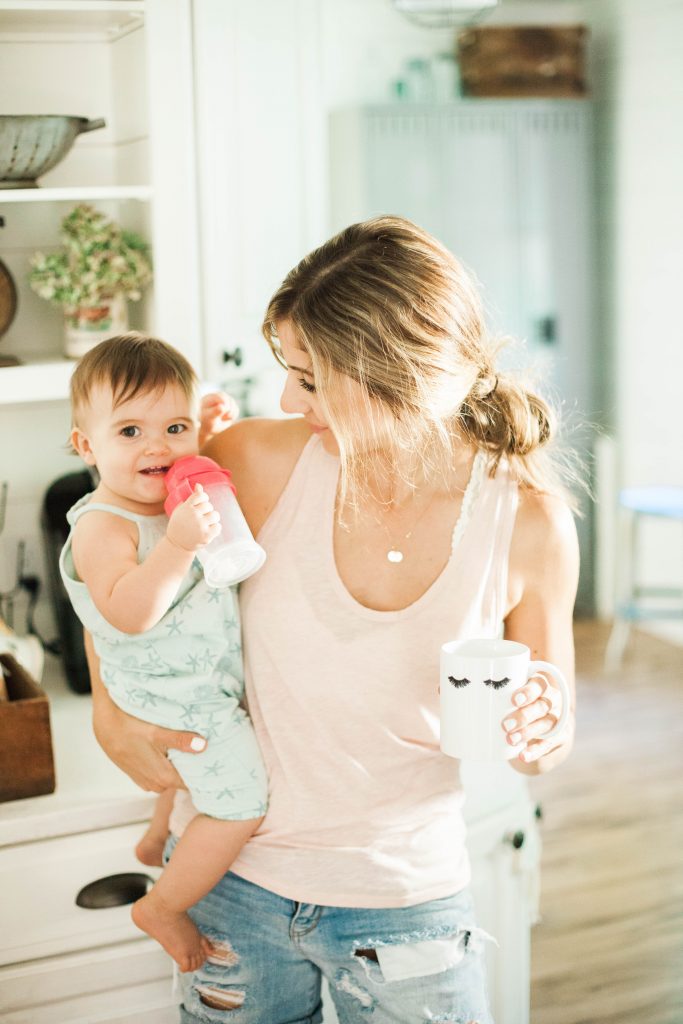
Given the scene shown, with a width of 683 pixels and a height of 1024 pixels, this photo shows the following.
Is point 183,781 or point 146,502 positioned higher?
point 146,502

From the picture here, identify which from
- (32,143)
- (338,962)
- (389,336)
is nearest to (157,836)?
(338,962)

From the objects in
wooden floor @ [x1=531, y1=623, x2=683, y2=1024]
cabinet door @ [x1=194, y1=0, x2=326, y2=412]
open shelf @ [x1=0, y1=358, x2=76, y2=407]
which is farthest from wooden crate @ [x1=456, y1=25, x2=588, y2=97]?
open shelf @ [x1=0, y1=358, x2=76, y2=407]

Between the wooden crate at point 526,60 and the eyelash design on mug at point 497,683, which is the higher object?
the wooden crate at point 526,60

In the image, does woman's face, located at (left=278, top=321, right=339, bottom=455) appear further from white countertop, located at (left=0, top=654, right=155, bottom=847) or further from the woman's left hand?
white countertop, located at (left=0, top=654, right=155, bottom=847)

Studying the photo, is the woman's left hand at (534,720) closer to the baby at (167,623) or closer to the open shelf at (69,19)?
the baby at (167,623)

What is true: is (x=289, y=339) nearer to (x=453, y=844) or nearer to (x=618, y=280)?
(x=453, y=844)

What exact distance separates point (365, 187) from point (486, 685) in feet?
12.0

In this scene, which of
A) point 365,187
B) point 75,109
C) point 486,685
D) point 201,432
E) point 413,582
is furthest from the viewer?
point 365,187

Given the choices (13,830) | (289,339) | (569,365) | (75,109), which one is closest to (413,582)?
(289,339)

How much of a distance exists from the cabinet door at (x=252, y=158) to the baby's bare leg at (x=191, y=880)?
Answer: 86 cm

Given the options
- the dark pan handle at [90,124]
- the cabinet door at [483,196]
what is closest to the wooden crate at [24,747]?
the dark pan handle at [90,124]

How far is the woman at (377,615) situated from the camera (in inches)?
48.1

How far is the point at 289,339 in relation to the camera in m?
1.25

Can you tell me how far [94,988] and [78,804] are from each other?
27cm
